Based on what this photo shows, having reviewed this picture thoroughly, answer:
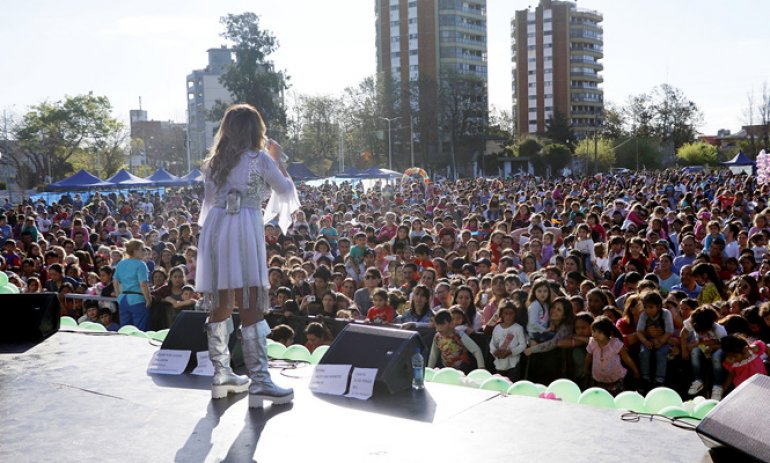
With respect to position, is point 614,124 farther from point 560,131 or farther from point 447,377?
point 447,377

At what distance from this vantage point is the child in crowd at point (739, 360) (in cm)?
593

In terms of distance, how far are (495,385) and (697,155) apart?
72679 millimetres

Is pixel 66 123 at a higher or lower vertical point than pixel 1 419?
higher

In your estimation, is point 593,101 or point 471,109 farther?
point 593,101

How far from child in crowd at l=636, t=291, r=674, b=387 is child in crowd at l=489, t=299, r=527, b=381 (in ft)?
3.20

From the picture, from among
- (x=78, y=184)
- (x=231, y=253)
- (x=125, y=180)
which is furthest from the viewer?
(x=125, y=180)

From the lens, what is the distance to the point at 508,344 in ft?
22.1

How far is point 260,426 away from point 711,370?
12.5 ft

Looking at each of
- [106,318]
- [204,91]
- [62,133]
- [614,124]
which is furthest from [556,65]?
[106,318]

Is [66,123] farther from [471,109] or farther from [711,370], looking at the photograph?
[711,370]

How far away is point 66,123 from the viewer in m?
62.6

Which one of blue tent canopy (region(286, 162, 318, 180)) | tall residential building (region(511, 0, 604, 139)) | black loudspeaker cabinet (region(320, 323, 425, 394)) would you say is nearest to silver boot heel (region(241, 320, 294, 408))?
black loudspeaker cabinet (region(320, 323, 425, 394))

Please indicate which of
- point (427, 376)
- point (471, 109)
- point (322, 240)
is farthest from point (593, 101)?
point (427, 376)

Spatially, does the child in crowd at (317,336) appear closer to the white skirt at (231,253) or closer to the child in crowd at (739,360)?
the white skirt at (231,253)
